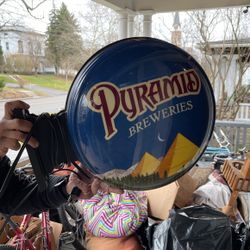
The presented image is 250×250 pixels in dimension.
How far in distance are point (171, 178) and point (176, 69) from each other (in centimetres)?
18

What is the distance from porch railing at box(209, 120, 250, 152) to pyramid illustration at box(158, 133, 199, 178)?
299cm

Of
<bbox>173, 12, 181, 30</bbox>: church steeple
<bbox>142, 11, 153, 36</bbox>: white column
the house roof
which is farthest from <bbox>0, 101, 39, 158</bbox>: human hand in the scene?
the house roof

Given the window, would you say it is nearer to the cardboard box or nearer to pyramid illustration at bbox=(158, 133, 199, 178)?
the cardboard box

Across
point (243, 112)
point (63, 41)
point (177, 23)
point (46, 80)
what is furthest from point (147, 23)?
point (243, 112)

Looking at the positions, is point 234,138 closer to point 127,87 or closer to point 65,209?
point 65,209

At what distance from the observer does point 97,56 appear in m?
0.39

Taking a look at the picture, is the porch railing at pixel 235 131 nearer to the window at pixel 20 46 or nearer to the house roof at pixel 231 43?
the house roof at pixel 231 43

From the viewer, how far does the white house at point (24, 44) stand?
1.83m

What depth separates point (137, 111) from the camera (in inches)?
14.7

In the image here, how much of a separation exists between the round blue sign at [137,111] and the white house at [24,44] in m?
1.68

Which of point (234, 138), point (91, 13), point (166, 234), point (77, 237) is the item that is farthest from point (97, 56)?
point (234, 138)

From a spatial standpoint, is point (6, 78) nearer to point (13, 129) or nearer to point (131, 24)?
point (131, 24)

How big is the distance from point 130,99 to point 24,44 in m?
1.87

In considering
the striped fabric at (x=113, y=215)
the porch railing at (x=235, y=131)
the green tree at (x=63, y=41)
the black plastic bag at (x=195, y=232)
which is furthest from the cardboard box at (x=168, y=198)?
the porch railing at (x=235, y=131)
